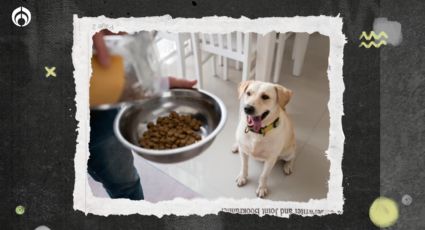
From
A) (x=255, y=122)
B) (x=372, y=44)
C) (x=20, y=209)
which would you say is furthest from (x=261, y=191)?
(x=20, y=209)

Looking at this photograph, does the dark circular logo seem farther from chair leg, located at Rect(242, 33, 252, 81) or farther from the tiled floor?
chair leg, located at Rect(242, 33, 252, 81)

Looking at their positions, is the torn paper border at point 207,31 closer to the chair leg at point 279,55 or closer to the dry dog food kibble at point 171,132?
the chair leg at point 279,55

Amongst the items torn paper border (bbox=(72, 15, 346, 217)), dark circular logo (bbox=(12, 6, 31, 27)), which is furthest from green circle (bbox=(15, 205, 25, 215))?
dark circular logo (bbox=(12, 6, 31, 27))

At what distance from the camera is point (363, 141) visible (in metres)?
0.60

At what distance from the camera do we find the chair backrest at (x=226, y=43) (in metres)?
0.59

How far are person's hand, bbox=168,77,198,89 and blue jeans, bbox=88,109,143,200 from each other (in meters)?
0.13

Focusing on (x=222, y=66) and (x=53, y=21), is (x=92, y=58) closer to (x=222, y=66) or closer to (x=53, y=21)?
(x=53, y=21)

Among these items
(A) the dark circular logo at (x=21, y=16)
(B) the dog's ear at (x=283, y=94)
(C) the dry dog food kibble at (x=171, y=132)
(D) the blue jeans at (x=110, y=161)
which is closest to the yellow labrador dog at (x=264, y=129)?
(B) the dog's ear at (x=283, y=94)

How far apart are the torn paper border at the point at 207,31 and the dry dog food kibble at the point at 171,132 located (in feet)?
0.41

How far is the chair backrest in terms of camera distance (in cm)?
59

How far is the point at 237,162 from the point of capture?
0.67 meters

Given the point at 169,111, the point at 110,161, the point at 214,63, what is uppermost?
the point at 214,63

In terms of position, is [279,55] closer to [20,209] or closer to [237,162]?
[237,162]

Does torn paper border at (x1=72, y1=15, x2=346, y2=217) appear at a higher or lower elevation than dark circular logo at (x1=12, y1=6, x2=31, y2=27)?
lower
